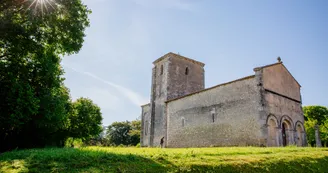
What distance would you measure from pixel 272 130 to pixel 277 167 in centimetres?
1030

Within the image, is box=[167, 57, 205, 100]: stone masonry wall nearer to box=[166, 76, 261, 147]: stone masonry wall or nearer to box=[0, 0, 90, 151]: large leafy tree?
box=[166, 76, 261, 147]: stone masonry wall

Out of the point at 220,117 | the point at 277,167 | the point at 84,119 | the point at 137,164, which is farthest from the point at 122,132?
the point at 137,164

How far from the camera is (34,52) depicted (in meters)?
12.8

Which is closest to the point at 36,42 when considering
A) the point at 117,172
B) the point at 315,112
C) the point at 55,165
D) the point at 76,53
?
the point at 76,53

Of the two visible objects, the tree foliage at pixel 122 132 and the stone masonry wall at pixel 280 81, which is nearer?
the stone masonry wall at pixel 280 81

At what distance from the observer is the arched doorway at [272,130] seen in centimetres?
1686

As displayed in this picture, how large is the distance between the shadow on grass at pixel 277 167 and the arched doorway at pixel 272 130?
20.2ft

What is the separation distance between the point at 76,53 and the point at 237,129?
43.5 feet

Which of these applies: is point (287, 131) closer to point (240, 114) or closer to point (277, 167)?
point (240, 114)

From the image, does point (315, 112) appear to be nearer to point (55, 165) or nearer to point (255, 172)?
point (255, 172)

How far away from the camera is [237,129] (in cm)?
1806

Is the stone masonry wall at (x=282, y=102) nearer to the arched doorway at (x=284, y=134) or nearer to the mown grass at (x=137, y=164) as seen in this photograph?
the arched doorway at (x=284, y=134)

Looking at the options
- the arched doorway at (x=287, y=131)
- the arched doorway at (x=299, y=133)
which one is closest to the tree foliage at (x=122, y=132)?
the arched doorway at (x=299, y=133)

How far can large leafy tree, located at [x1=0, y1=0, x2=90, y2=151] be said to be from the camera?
11.0 metres
